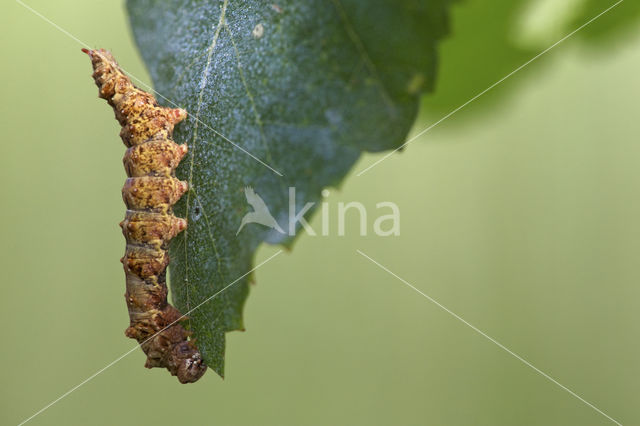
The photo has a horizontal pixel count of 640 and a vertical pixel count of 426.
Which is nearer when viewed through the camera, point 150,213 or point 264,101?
point 264,101

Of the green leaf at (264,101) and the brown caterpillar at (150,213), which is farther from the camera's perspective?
the brown caterpillar at (150,213)

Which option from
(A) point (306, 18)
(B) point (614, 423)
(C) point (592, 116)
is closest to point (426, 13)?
(A) point (306, 18)

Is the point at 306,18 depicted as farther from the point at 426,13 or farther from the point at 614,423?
the point at 614,423

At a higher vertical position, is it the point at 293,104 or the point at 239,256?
the point at 293,104
